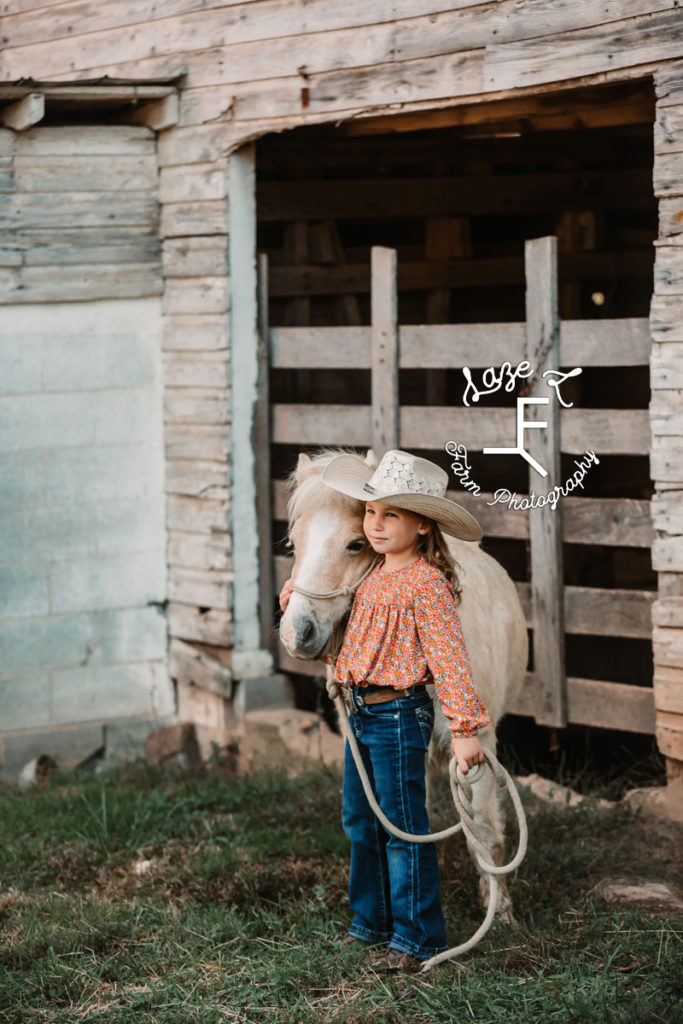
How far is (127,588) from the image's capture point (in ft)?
22.5

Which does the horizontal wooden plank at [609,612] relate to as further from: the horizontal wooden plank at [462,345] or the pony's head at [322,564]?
the pony's head at [322,564]

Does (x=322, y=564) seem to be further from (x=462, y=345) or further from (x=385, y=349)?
(x=385, y=349)

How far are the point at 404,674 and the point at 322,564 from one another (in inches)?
17.3

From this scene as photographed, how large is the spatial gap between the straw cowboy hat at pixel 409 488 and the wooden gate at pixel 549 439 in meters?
1.80

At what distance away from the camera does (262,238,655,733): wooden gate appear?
549cm

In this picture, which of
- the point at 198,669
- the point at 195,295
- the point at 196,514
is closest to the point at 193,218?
the point at 195,295

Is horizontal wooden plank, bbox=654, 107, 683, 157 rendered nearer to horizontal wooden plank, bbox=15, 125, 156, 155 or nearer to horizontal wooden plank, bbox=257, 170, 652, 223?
horizontal wooden plank, bbox=15, 125, 156, 155

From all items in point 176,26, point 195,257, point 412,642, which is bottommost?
point 412,642

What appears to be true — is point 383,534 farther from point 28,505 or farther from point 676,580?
point 28,505

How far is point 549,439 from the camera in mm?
5633

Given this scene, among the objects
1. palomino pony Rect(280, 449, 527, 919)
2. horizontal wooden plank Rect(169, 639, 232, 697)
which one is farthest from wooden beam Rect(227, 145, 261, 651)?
palomino pony Rect(280, 449, 527, 919)

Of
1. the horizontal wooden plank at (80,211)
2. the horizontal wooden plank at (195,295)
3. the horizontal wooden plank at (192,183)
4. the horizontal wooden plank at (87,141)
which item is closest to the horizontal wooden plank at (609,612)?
the horizontal wooden plank at (195,295)

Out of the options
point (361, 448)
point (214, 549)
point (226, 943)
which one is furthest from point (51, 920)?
point (361, 448)

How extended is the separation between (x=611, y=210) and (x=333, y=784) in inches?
192
